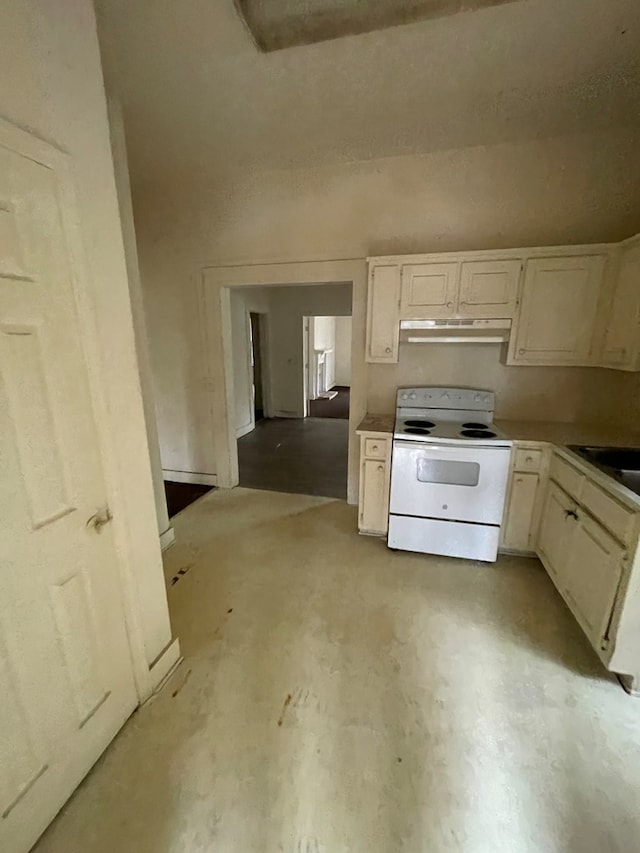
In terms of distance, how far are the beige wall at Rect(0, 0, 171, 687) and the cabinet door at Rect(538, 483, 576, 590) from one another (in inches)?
86.4

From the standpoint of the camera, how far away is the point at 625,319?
2.17 m

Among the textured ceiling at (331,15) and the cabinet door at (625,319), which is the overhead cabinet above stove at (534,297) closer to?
the cabinet door at (625,319)

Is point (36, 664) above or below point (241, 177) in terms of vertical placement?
below

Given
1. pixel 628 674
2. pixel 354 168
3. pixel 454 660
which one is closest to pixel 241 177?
pixel 354 168

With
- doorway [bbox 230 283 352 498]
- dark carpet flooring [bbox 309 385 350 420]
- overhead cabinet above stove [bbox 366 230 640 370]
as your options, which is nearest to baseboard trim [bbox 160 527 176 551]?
doorway [bbox 230 283 352 498]

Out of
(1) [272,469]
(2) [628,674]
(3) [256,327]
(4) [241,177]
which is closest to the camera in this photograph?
(2) [628,674]

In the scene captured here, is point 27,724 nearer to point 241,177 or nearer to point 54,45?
point 54,45

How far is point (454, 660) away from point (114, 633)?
5.20 ft

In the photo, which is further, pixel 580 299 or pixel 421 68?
pixel 580 299

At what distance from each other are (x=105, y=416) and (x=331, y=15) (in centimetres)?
186

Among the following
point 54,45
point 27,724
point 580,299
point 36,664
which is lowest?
point 27,724

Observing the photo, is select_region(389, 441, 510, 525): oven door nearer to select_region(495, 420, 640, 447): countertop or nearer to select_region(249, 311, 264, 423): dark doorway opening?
select_region(495, 420, 640, 447): countertop

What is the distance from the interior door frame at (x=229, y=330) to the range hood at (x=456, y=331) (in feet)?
1.53

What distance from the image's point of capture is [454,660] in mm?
1772
